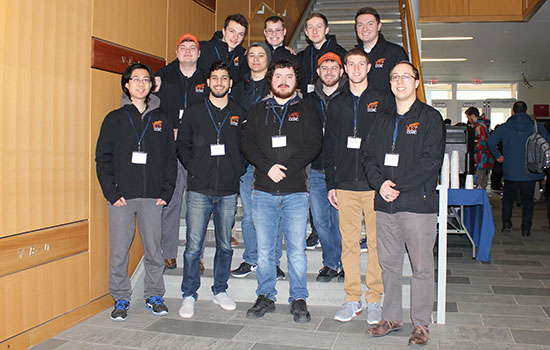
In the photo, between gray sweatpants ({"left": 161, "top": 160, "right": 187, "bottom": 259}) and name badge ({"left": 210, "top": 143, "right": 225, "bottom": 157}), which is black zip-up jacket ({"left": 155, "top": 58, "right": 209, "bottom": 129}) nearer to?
gray sweatpants ({"left": 161, "top": 160, "right": 187, "bottom": 259})

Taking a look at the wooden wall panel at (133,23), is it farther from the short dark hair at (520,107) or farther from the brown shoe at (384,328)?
the short dark hair at (520,107)

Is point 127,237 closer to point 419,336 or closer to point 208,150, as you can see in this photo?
point 208,150

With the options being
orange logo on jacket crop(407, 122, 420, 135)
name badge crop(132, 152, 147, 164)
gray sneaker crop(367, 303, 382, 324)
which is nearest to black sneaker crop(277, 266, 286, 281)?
gray sneaker crop(367, 303, 382, 324)

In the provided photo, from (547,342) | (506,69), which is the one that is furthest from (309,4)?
(506,69)

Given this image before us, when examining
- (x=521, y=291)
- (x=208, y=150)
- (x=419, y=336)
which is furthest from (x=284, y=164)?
(x=521, y=291)

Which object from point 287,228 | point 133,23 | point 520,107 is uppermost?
point 133,23

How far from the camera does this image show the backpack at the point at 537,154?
6.88 m

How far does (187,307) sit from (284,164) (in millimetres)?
1210

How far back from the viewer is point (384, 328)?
3271mm

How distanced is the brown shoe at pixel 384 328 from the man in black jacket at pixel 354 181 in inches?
6.5

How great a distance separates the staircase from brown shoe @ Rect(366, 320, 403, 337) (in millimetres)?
5137

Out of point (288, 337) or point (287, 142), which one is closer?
point (288, 337)

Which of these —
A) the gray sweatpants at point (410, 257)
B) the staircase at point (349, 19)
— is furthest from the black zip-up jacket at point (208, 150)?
the staircase at point (349, 19)

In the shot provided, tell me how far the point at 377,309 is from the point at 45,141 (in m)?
2.36
